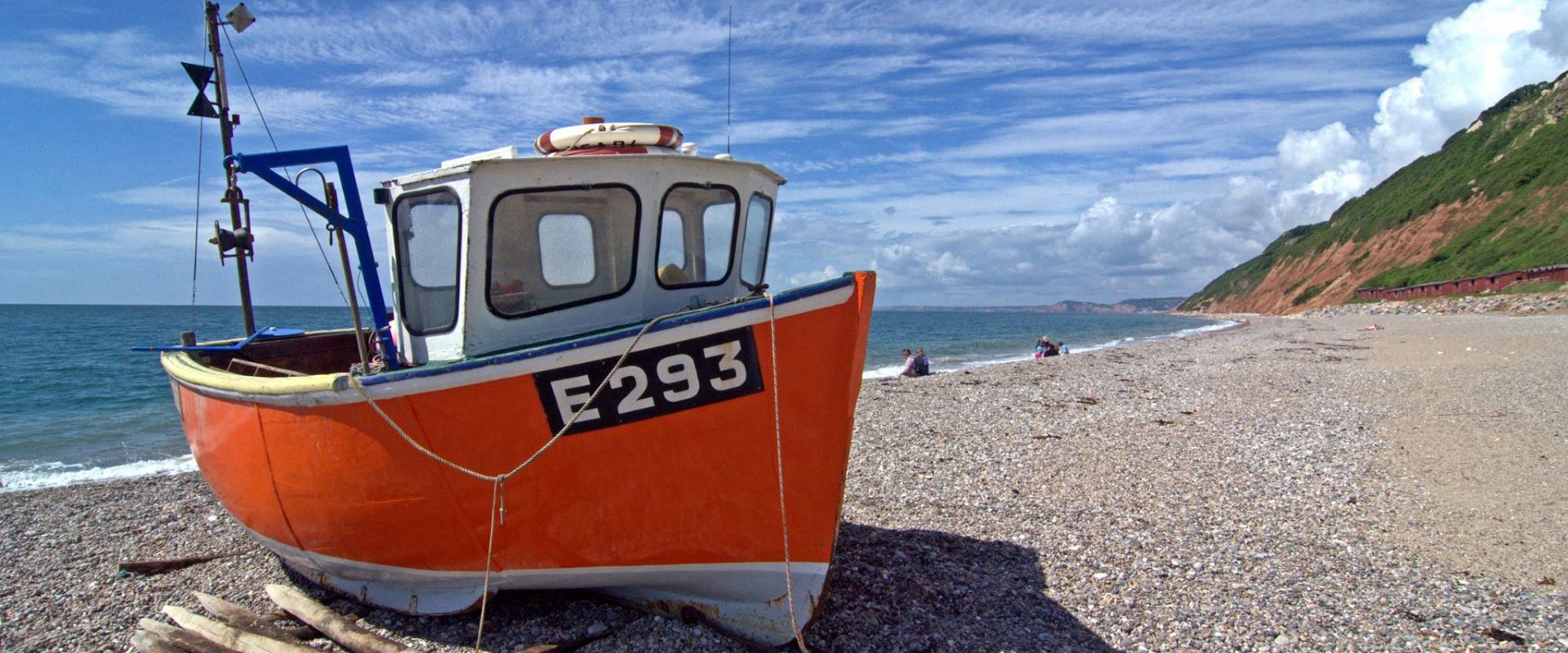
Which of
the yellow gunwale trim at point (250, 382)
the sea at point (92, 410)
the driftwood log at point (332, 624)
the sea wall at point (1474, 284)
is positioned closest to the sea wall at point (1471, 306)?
the sea wall at point (1474, 284)

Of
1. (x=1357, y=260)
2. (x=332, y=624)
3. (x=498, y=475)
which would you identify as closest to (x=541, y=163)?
(x=498, y=475)

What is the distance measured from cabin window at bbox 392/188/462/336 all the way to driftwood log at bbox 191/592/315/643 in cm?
197

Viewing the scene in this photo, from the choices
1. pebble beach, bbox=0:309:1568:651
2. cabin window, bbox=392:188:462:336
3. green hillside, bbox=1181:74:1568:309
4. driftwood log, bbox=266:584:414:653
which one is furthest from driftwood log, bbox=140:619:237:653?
green hillside, bbox=1181:74:1568:309

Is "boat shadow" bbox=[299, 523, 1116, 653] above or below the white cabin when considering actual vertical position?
below

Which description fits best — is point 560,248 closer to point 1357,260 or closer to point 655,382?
point 655,382

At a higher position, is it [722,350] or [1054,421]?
[722,350]

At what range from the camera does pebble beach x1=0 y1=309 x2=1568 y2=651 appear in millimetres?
5066

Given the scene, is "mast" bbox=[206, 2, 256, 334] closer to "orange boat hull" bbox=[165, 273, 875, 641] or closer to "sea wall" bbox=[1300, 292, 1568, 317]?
"orange boat hull" bbox=[165, 273, 875, 641]

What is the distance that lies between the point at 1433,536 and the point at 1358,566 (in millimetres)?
1187

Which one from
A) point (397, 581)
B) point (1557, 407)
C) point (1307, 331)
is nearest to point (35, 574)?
point (397, 581)

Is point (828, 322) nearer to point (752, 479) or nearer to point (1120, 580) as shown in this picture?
point (752, 479)

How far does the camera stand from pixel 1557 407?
1220 centimetres

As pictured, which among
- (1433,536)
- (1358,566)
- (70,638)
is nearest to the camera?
(70,638)

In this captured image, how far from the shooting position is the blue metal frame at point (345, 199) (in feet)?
16.8
